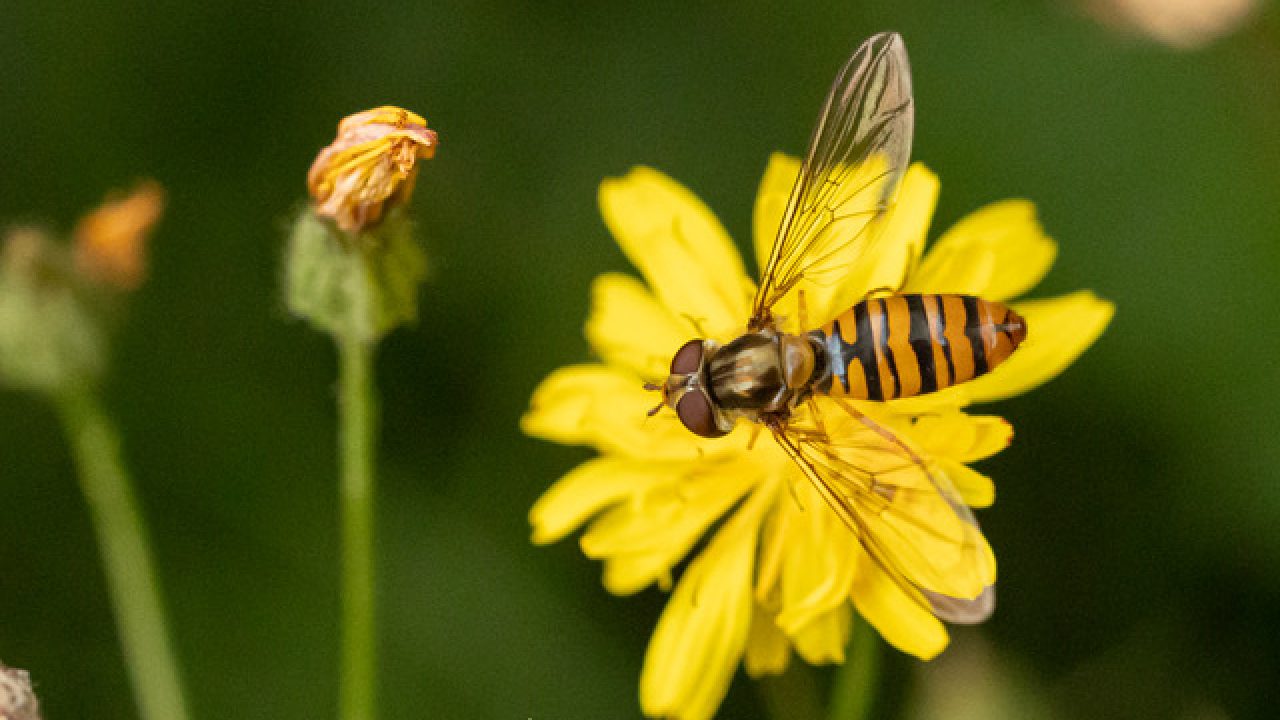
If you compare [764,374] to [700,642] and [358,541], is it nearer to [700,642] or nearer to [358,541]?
[700,642]

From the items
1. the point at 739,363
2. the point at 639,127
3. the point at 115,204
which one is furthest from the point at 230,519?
the point at 739,363

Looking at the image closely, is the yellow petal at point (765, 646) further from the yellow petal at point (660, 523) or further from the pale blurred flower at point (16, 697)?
the pale blurred flower at point (16, 697)

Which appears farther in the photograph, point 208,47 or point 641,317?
point 208,47

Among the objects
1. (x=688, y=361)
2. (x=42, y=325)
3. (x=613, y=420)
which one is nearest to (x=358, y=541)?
(x=613, y=420)

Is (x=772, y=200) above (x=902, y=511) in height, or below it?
above

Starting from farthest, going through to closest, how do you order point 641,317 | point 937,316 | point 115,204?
point 115,204
point 641,317
point 937,316

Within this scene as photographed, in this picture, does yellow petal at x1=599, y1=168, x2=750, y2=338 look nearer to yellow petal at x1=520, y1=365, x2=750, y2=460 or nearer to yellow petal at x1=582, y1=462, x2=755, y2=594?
yellow petal at x1=520, y1=365, x2=750, y2=460

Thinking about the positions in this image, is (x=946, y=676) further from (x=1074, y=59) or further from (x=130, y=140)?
(x=130, y=140)
